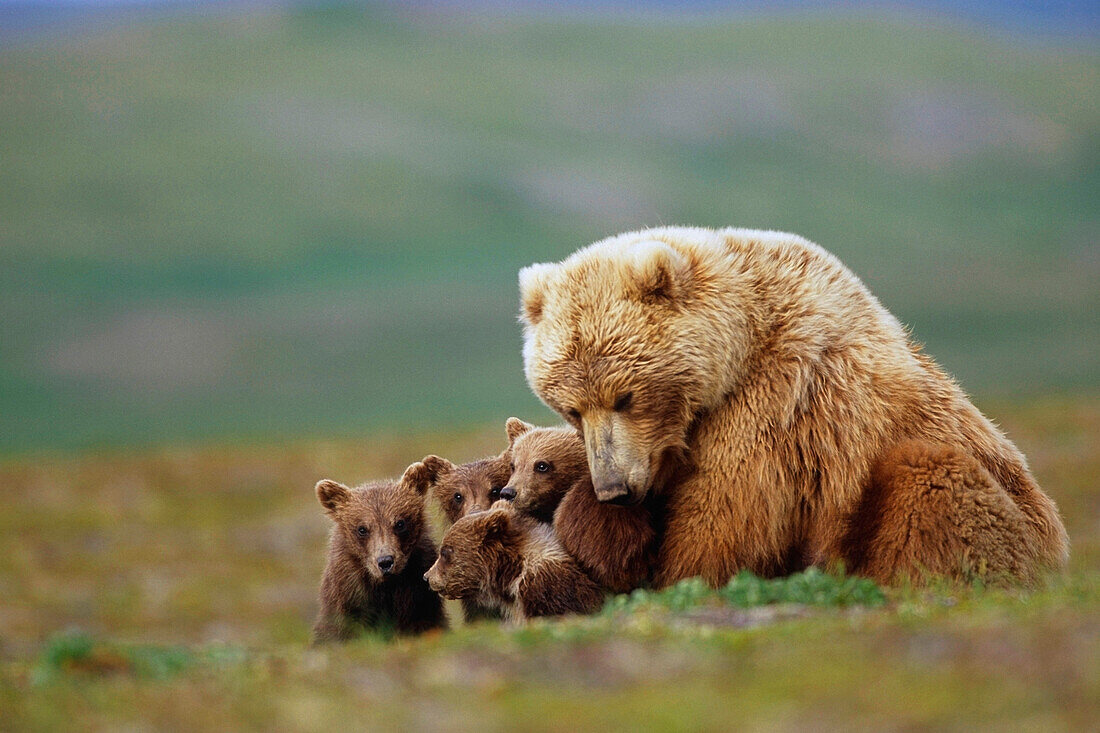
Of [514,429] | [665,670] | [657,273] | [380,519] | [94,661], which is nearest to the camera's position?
[665,670]

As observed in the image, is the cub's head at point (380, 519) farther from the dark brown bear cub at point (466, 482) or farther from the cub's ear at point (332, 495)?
the dark brown bear cub at point (466, 482)

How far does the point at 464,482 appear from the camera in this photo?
9141mm

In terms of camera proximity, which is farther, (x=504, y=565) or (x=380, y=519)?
(x=380, y=519)

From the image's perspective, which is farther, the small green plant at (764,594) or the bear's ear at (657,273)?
the bear's ear at (657,273)

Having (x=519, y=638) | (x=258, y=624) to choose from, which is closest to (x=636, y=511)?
(x=519, y=638)

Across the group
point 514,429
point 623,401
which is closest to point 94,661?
point 623,401

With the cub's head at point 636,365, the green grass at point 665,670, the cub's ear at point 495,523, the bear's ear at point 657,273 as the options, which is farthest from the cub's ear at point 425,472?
the bear's ear at point 657,273

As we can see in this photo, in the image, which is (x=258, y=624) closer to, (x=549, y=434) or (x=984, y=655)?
(x=549, y=434)

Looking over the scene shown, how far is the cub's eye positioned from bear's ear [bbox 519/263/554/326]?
965 mm

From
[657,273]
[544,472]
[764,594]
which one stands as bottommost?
[764,594]

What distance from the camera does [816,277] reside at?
25.6 feet

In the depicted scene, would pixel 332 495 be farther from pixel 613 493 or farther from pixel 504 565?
pixel 613 493

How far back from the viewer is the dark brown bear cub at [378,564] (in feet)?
28.1

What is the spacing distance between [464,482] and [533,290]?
1811 millimetres
